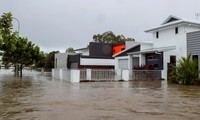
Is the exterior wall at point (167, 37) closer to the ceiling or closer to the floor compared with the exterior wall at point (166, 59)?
closer to the ceiling

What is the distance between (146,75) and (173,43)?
5611 millimetres

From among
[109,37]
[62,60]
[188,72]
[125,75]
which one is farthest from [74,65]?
[109,37]

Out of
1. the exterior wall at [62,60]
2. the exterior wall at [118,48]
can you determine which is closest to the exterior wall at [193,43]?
the exterior wall at [118,48]

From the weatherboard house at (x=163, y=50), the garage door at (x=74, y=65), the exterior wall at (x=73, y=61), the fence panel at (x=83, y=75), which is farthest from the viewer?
the garage door at (x=74, y=65)

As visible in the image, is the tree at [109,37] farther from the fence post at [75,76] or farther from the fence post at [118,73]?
the fence post at [75,76]

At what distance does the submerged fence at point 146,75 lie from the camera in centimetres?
2764

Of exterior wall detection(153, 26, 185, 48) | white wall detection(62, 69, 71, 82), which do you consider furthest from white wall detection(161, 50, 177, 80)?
white wall detection(62, 69, 71, 82)

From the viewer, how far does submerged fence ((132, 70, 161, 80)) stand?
27641 mm

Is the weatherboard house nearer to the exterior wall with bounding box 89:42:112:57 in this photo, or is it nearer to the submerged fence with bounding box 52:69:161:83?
the submerged fence with bounding box 52:69:161:83

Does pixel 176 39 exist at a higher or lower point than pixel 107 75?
higher

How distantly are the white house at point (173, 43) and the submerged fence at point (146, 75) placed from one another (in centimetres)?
69

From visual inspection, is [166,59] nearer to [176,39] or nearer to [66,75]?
[176,39]

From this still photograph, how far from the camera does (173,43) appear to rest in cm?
3072

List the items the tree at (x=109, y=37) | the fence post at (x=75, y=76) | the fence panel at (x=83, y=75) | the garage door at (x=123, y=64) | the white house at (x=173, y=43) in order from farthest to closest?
the tree at (x=109, y=37) < the garage door at (x=123, y=64) < the white house at (x=173, y=43) < the fence panel at (x=83, y=75) < the fence post at (x=75, y=76)
